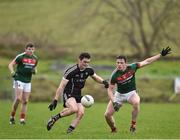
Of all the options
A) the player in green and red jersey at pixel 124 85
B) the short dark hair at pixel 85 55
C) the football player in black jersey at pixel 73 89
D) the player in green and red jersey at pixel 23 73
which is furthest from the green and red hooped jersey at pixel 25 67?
the short dark hair at pixel 85 55

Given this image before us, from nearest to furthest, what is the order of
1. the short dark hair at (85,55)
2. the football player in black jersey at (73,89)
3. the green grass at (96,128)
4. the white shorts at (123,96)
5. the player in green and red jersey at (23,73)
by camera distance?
the green grass at (96,128) < the short dark hair at (85,55) < the football player in black jersey at (73,89) < the white shorts at (123,96) < the player in green and red jersey at (23,73)

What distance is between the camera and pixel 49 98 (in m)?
35.2

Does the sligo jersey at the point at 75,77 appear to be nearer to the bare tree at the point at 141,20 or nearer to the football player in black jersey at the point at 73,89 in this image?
the football player in black jersey at the point at 73,89

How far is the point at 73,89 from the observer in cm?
1612

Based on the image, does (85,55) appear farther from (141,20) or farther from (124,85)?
(141,20)

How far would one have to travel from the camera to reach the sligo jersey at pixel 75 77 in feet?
52.2

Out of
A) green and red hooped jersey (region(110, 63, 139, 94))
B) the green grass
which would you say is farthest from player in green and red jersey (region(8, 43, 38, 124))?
green and red hooped jersey (region(110, 63, 139, 94))

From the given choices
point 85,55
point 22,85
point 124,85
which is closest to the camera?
point 85,55

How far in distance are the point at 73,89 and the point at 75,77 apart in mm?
326

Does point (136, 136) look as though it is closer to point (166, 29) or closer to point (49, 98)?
point (49, 98)

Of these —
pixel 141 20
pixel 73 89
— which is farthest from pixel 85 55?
pixel 141 20

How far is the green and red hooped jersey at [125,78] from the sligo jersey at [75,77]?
62cm

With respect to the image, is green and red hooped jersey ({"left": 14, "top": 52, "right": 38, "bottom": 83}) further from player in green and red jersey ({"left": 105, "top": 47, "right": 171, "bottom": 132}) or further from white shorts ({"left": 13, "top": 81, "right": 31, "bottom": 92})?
player in green and red jersey ({"left": 105, "top": 47, "right": 171, "bottom": 132})

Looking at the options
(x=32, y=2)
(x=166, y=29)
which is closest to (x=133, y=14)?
(x=166, y=29)
